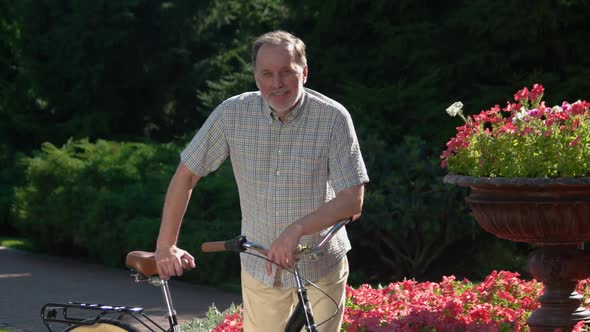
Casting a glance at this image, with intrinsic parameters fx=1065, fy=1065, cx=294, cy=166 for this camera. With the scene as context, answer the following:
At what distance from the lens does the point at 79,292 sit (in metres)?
10.6

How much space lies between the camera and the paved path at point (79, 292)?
30.5ft

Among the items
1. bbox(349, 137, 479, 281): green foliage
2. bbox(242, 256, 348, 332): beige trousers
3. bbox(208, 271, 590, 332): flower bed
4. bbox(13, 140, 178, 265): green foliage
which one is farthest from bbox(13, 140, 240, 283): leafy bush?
bbox(242, 256, 348, 332): beige trousers

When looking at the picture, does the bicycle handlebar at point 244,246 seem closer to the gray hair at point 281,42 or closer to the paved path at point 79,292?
the gray hair at point 281,42

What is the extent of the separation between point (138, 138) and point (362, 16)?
26.1 feet

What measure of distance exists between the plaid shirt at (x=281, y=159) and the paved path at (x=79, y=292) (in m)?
5.03

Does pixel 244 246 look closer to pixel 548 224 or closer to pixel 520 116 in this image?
pixel 548 224

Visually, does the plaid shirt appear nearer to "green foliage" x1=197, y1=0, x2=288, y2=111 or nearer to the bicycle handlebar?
the bicycle handlebar

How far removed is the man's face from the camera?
3.62 meters

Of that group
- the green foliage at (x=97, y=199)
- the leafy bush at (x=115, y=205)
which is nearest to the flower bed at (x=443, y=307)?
the leafy bush at (x=115, y=205)

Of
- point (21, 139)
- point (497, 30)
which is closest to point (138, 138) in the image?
point (21, 139)

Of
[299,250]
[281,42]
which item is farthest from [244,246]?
[281,42]

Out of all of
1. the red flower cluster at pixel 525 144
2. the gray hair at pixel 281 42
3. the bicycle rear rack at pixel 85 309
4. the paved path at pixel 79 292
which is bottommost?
the paved path at pixel 79 292

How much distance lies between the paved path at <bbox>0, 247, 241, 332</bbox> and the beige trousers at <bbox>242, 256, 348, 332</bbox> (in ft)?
15.9

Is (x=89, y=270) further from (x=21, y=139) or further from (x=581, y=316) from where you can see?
(x=21, y=139)
